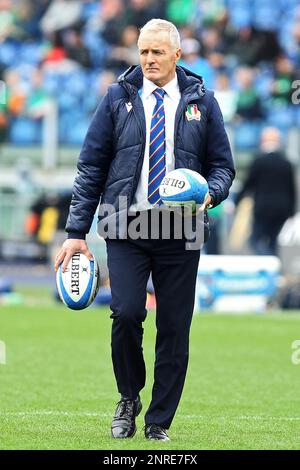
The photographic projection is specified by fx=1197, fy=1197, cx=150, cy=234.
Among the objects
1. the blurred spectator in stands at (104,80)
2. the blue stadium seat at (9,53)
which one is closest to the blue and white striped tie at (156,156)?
the blurred spectator in stands at (104,80)

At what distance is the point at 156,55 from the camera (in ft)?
21.0

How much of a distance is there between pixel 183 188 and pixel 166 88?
70 cm

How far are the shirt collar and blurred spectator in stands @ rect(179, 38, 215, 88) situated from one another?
16752mm

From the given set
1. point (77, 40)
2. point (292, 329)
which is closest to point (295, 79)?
point (77, 40)

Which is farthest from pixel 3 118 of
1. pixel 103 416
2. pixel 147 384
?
pixel 103 416

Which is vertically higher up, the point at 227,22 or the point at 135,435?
the point at 227,22

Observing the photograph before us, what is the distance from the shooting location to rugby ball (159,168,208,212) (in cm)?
618

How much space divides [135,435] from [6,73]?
19112 mm

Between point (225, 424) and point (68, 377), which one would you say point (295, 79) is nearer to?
point (68, 377)

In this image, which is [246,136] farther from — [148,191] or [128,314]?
[128,314]

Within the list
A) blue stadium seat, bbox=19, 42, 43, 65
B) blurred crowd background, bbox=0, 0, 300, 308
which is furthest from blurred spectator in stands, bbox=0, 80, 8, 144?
blue stadium seat, bbox=19, 42, 43, 65

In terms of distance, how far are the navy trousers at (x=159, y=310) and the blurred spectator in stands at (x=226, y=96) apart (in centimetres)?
1528

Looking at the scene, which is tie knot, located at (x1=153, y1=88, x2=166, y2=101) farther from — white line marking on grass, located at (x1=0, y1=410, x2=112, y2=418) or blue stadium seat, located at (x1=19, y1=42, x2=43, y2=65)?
blue stadium seat, located at (x1=19, y1=42, x2=43, y2=65)

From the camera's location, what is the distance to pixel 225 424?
23.9 feet
